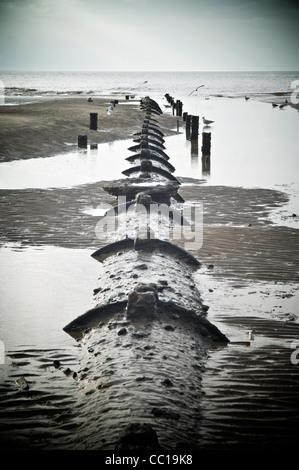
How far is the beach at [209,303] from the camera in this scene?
369cm

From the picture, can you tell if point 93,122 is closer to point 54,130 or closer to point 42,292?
point 54,130

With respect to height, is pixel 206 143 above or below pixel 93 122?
below

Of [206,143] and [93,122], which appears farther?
[93,122]

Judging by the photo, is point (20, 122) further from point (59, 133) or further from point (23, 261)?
point (23, 261)

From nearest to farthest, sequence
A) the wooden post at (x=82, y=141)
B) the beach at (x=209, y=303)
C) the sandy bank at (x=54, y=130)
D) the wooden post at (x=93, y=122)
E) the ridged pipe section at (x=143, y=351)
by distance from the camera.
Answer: the ridged pipe section at (x=143, y=351), the beach at (x=209, y=303), the sandy bank at (x=54, y=130), the wooden post at (x=82, y=141), the wooden post at (x=93, y=122)

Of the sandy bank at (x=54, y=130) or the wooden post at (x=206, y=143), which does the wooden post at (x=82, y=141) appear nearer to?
the sandy bank at (x=54, y=130)

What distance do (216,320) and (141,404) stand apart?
7.48 feet

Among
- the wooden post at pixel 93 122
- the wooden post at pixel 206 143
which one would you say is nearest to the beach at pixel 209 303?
the wooden post at pixel 206 143

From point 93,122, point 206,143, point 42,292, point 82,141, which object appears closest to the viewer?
point 42,292

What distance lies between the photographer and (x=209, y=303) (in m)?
6.08

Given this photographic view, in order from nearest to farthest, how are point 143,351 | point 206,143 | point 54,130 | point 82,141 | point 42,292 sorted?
point 143,351 < point 42,292 < point 206,143 < point 82,141 < point 54,130

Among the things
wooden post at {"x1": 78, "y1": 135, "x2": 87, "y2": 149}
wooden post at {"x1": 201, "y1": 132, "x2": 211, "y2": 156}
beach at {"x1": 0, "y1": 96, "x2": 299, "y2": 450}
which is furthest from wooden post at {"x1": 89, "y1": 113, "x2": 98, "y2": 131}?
beach at {"x1": 0, "y1": 96, "x2": 299, "y2": 450}

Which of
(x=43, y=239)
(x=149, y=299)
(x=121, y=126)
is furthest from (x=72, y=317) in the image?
(x=121, y=126)

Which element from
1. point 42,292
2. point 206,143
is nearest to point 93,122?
point 206,143
